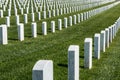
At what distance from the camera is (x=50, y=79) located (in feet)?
19.5

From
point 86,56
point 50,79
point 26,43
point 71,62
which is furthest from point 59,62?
point 50,79

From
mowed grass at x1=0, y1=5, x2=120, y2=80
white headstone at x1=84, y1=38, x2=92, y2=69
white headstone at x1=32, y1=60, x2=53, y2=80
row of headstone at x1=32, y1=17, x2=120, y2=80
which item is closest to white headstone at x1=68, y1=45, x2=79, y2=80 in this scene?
row of headstone at x1=32, y1=17, x2=120, y2=80

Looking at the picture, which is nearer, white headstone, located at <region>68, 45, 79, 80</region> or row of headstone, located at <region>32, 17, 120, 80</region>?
row of headstone, located at <region>32, 17, 120, 80</region>

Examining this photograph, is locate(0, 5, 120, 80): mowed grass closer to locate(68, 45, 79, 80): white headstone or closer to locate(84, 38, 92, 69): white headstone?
locate(84, 38, 92, 69): white headstone

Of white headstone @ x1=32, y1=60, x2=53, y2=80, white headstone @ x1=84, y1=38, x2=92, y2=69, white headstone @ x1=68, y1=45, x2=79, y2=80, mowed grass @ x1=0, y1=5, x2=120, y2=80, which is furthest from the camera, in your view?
white headstone @ x1=84, y1=38, x2=92, y2=69

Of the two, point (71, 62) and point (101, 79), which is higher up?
point (71, 62)

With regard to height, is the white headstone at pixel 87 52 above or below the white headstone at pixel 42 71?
below

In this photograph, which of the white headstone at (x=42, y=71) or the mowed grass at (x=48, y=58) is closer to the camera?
the white headstone at (x=42, y=71)

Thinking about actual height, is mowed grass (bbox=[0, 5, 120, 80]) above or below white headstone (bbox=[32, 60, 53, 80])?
below

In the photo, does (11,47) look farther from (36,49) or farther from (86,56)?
(86,56)

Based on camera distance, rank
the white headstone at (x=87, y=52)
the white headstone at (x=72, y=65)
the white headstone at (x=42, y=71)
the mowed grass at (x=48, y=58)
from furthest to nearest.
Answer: the white headstone at (x=87, y=52), the mowed grass at (x=48, y=58), the white headstone at (x=72, y=65), the white headstone at (x=42, y=71)

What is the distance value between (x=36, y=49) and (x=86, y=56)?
367 centimetres

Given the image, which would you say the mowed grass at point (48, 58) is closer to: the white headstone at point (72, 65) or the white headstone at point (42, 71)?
the white headstone at point (72, 65)

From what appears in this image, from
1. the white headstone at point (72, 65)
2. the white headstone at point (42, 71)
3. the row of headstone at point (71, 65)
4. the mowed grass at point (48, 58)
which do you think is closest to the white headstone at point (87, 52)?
the row of headstone at point (71, 65)
